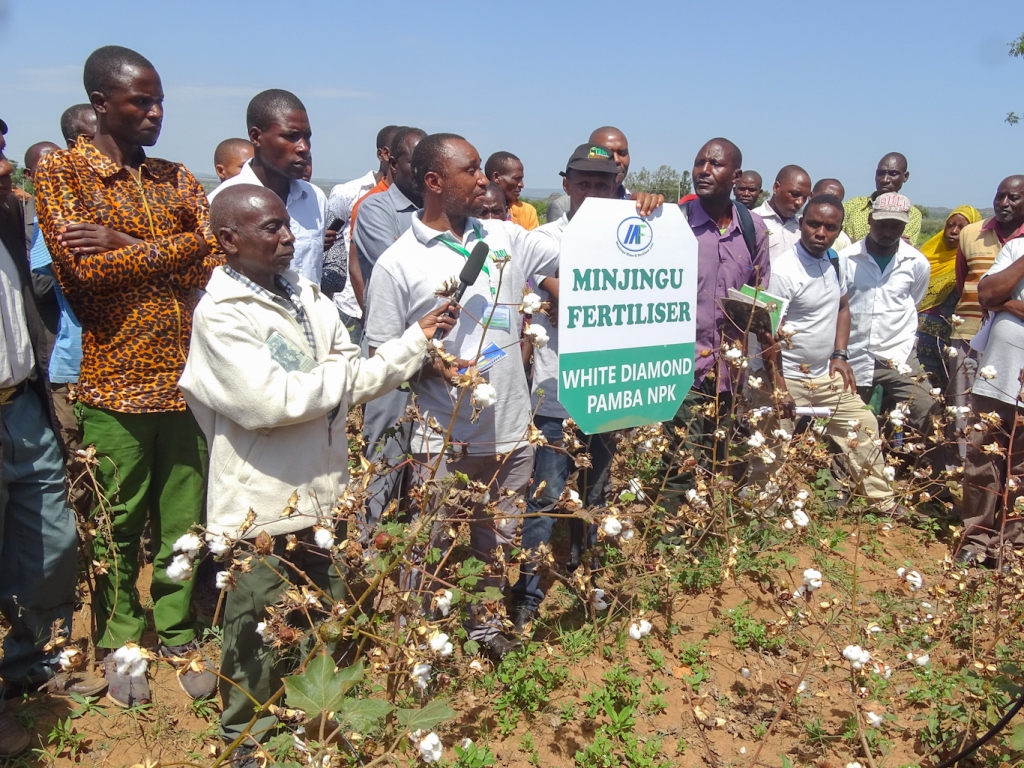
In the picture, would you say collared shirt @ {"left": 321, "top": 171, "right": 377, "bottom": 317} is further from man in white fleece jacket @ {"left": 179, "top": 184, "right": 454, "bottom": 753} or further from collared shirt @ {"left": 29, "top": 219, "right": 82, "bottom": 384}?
man in white fleece jacket @ {"left": 179, "top": 184, "right": 454, "bottom": 753}

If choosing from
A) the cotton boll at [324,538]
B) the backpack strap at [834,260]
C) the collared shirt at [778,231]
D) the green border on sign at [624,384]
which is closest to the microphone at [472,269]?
A: the green border on sign at [624,384]

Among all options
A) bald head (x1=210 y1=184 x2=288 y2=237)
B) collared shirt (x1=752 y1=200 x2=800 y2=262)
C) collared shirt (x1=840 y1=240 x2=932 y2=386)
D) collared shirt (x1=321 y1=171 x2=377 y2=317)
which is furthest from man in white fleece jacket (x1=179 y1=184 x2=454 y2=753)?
collared shirt (x1=840 y1=240 x2=932 y2=386)

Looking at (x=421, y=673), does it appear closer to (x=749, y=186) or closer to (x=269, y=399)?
(x=269, y=399)

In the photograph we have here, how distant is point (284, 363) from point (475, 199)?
41.5 inches

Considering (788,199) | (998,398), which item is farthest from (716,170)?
(788,199)

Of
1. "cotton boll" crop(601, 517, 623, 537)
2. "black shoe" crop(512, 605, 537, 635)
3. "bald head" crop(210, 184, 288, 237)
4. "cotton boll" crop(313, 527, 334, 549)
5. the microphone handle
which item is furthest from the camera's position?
"black shoe" crop(512, 605, 537, 635)

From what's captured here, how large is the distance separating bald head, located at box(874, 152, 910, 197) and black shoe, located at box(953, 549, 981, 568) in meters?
3.76

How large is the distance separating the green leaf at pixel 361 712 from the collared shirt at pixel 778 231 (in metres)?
4.37

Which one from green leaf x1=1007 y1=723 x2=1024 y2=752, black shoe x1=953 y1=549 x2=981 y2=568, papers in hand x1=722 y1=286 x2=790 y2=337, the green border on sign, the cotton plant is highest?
papers in hand x1=722 y1=286 x2=790 y2=337

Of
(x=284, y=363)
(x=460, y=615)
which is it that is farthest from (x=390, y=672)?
(x=284, y=363)

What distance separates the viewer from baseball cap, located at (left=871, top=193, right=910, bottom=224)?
213 inches

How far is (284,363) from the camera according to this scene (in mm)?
2514

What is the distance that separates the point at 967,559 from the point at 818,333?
1511mm

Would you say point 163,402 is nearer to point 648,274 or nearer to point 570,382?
point 570,382
